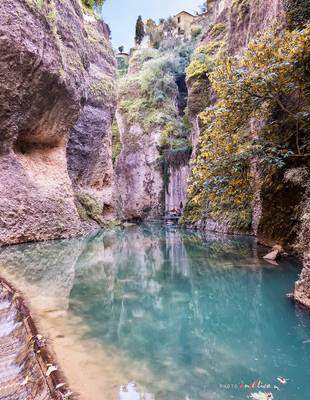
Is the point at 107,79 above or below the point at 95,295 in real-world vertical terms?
above

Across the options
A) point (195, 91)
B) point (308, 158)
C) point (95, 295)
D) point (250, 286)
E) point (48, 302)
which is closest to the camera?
point (48, 302)

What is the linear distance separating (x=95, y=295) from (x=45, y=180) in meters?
7.97

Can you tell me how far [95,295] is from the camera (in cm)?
482

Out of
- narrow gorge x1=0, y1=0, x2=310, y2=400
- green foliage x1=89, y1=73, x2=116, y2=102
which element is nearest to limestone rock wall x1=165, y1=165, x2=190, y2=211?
narrow gorge x1=0, y1=0, x2=310, y2=400

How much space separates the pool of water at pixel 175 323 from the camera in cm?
244

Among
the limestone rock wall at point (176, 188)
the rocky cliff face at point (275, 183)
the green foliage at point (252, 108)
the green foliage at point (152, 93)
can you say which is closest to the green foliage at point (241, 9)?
the rocky cliff face at point (275, 183)

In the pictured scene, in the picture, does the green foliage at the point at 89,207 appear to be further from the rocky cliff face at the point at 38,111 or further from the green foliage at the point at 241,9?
the green foliage at the point at 241,9

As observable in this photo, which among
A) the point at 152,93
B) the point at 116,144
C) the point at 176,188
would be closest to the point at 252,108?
the point at 176,188

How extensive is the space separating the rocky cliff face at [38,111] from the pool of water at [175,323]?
3.40 meters

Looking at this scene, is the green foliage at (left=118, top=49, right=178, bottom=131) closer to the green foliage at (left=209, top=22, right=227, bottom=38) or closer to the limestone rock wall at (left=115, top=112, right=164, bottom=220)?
the limestone rock wall at (left=115, top=112, right=164, bottom=220)

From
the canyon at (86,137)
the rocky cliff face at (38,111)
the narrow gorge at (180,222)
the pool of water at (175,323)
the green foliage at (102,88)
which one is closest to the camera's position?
the pool of water at (175,323)

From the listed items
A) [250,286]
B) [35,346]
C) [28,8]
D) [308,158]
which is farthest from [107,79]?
[35,346]

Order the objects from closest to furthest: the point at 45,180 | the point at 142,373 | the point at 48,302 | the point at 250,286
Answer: the point at 142,373 < the point at 48,302 < the point at 250,286 < the point at 45,180

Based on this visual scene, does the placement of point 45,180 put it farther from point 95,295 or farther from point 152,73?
point 152,73
